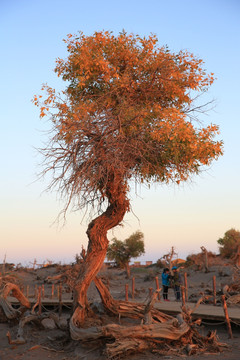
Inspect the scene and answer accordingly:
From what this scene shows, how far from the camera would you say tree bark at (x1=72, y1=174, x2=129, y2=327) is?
46.8 feet

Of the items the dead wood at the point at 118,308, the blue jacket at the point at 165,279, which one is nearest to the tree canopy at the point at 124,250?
the blue jacket at the point at 165,279

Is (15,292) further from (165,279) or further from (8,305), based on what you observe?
(165,279)

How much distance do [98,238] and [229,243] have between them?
3871 centimetres

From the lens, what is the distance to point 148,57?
14812 mm

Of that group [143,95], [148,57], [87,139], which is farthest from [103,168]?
[148,57]

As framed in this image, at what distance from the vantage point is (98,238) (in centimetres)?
1434

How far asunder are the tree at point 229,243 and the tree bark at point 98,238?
33813 millimetres

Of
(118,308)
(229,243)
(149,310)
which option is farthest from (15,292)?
(229,243)

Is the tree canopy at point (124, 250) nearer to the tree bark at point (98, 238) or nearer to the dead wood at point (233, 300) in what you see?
the dead wood at point (233, 300)

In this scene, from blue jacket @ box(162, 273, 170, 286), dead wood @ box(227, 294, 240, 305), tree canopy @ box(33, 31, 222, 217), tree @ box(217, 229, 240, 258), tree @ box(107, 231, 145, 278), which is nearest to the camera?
tree canopy @ box(33, 31, 222, 217)

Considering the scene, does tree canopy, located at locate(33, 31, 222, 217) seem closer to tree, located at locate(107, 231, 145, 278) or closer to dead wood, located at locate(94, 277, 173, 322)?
dead wood, located at locate(94, 277, 173, 322)

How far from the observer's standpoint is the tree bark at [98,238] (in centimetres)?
1426

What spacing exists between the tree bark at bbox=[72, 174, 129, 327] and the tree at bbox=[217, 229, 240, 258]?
33813mm

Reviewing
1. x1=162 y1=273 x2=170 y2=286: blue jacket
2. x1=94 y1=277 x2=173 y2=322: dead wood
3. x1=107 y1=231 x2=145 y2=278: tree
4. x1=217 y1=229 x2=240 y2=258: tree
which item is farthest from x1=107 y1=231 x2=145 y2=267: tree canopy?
x1=94 y1=277 x2=173 y2=322: dead wood
